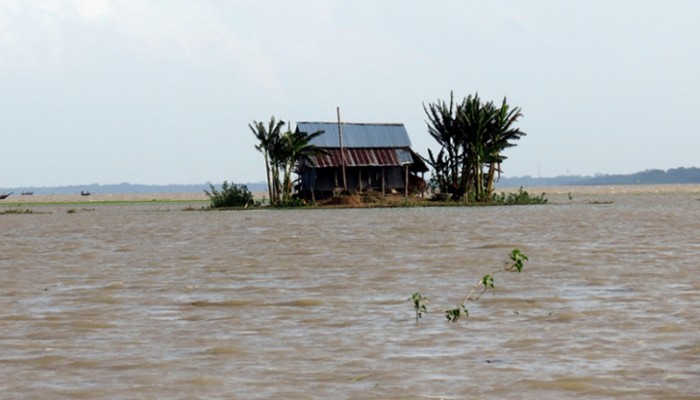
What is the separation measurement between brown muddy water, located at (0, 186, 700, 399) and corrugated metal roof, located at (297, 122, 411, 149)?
2818 cm

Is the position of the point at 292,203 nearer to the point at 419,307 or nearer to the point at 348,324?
the point at 419,307

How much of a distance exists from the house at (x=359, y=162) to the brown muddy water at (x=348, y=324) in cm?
2778

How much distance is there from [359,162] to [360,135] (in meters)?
1.96

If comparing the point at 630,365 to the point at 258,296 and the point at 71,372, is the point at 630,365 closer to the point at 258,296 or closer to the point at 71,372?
the point at 71,372

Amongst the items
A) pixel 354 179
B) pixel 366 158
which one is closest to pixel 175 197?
pixel 354 179

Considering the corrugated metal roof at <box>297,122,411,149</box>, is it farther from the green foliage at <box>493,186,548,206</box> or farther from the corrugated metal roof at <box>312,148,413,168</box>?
the green foliage at <box>493,186,548,206</box>

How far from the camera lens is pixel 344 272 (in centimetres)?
1254

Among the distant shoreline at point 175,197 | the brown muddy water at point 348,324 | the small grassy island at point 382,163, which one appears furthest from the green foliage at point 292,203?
the brown muddy water at point 348,324

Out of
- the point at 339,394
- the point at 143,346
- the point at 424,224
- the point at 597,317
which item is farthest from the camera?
the point at 424,224

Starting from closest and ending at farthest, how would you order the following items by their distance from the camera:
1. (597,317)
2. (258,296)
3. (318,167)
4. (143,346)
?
(143,346), (597,317), (258,296), (318,167)

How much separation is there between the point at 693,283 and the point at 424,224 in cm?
1464

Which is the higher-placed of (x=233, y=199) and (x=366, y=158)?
(x=366, y=158)

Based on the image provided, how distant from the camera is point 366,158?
4494 cm

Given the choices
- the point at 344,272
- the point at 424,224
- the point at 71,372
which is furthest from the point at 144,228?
the point at 71,372
